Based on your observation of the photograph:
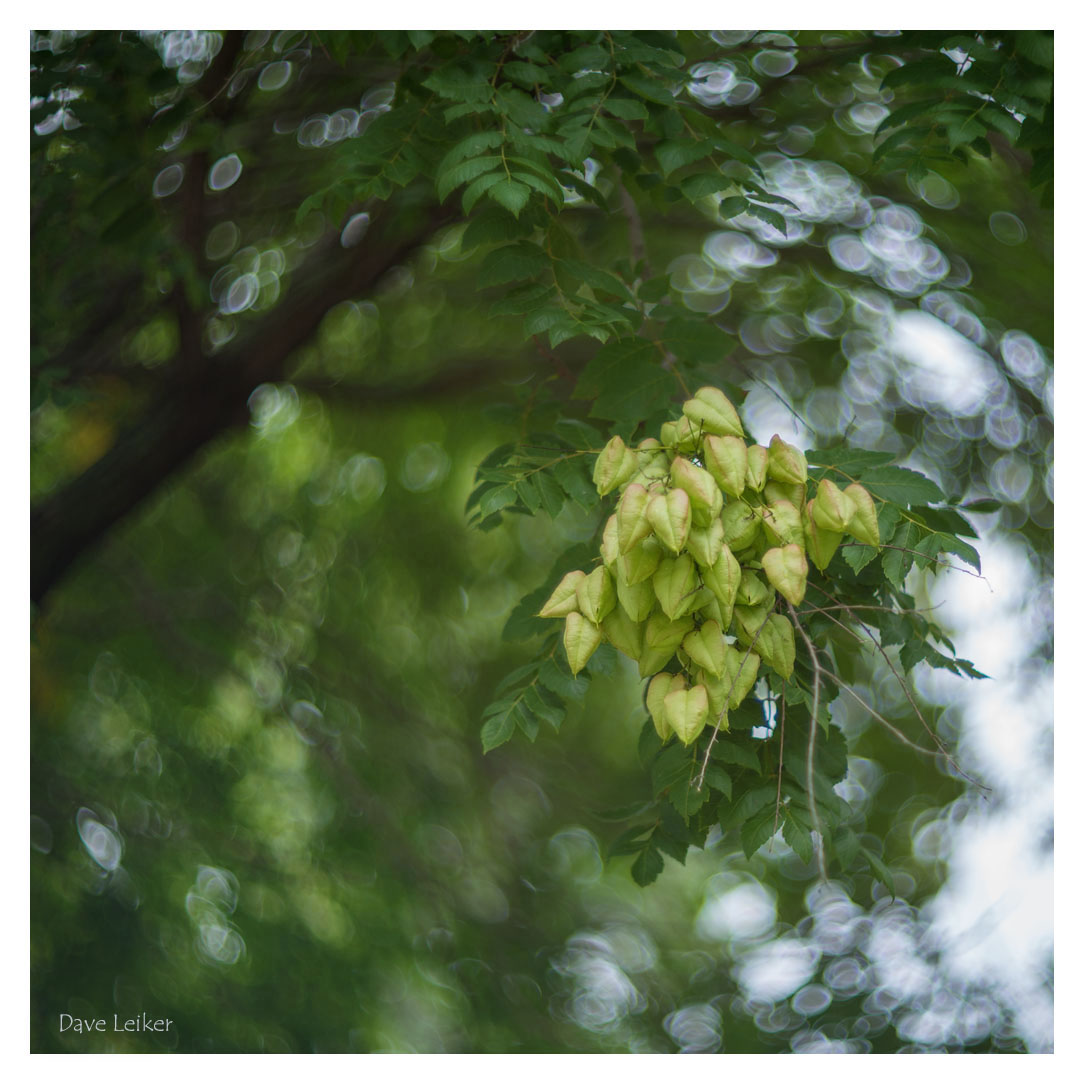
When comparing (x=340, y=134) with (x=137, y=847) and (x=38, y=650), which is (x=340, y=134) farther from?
(x=137, y=847)

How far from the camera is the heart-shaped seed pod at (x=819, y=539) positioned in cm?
140

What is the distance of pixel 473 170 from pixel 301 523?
2207 millimetres

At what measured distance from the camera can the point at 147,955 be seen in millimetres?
2820

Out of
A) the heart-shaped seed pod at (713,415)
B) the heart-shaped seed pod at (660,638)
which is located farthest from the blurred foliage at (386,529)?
the heart-shaped seed pod at (660,638)

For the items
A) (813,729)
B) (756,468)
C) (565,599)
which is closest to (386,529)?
(565,599)

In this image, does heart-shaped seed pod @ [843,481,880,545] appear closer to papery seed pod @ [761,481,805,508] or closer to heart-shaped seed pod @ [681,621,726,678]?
papery seed pod @ [761,481,805,508]

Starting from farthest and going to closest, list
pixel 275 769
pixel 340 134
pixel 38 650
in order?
pixel 275 769
pixel 38 650
pixel 340 134

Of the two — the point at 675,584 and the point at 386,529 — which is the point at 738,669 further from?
the point at 386,529

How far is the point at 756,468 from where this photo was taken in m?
1.38

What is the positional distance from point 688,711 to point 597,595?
7.6 inches

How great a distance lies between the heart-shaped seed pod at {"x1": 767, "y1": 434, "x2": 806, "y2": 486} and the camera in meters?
1.40

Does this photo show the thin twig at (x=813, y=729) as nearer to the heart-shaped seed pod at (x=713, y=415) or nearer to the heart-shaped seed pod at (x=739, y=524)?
the heart-shaped seed pod at (x=739, y=524)

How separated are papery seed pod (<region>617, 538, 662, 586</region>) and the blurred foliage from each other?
86cm
